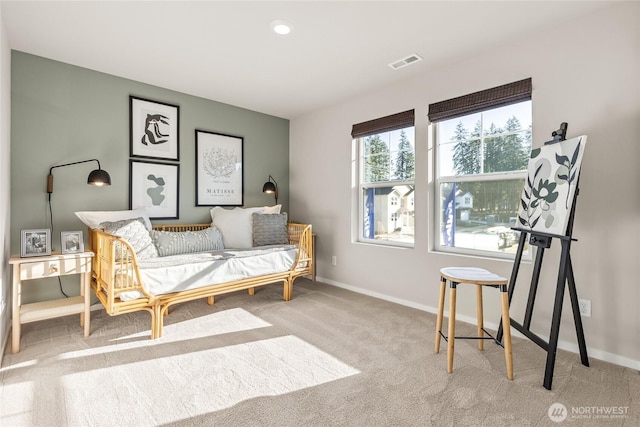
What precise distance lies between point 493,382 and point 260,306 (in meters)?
2.11

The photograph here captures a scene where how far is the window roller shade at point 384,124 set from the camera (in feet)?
10.5

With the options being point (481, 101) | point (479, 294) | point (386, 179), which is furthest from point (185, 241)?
point (481, 101)

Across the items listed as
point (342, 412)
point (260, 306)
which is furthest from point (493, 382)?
point (260, 306)

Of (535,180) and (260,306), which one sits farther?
(260,306)

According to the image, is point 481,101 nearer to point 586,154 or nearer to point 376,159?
point 586,154

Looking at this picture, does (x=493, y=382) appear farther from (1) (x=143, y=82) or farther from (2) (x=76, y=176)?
(1) (x=143, y=82)

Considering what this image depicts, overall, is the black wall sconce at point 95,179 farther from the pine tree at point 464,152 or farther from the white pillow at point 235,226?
the pine tree at point 464,152

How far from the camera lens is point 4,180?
2.32 metres

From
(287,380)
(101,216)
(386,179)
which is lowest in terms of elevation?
(287,380)

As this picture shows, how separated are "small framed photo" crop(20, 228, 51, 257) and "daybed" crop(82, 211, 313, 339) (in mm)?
322

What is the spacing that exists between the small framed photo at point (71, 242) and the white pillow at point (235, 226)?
1307 mm

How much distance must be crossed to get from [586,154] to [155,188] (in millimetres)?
3814

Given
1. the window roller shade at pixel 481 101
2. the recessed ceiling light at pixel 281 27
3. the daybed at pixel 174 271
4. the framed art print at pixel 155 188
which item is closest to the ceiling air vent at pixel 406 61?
the window roller shade at pixel 481 101

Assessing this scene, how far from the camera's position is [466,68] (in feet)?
9.12
